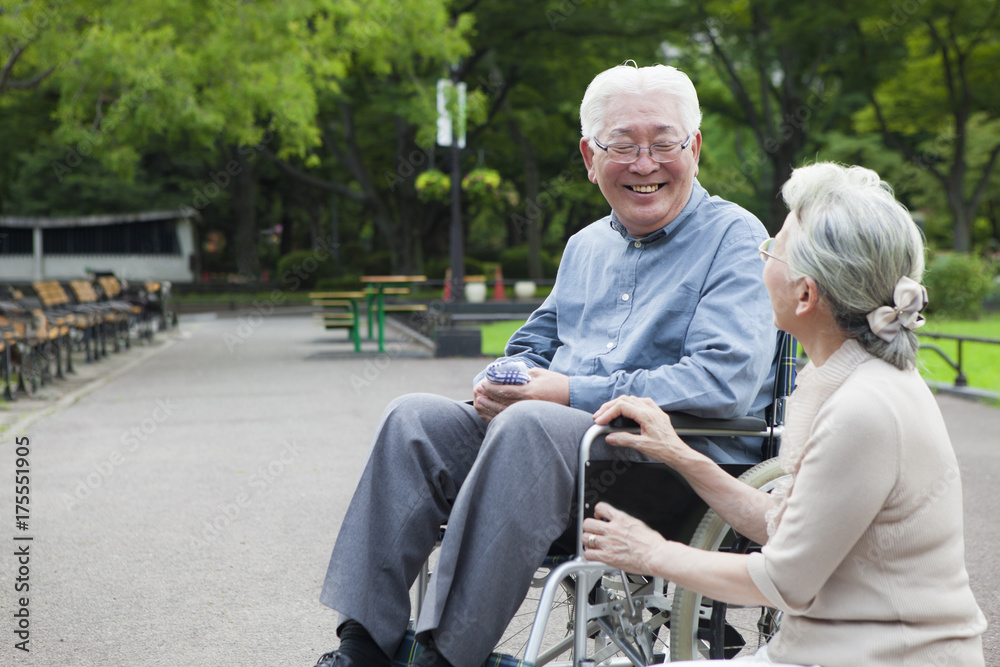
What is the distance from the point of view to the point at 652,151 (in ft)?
9.11

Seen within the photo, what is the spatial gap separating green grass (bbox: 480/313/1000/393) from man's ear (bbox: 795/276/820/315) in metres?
Answer: 5.03

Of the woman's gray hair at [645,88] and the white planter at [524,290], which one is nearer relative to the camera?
the woman's gray hair at [645,88]

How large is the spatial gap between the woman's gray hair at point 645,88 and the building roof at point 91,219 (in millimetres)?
35916

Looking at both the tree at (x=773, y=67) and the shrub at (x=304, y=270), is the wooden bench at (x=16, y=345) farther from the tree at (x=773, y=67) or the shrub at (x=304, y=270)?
the shrub at (x=304, y=270)

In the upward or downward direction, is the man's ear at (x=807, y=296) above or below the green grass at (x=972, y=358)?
above

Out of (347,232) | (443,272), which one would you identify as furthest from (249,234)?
(347,232)

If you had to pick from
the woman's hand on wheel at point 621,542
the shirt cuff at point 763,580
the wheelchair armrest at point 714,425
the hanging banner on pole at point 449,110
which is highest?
the hanging banner on pole at point 449,110

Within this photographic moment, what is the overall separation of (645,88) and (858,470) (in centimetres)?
152

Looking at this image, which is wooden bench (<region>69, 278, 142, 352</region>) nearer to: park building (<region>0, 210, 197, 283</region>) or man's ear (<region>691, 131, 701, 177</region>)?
man's ear (<region>691, 131, 701, 177</region>)

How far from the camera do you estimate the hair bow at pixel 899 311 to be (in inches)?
60.4

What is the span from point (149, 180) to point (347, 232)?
14375mm

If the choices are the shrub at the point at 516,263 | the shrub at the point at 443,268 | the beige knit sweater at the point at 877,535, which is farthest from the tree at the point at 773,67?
the beige knit sweater at the point at 877,535

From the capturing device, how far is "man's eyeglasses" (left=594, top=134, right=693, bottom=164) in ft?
9.07

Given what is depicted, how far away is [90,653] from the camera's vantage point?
3.35 m
